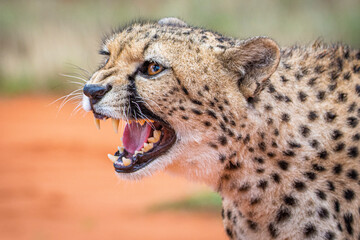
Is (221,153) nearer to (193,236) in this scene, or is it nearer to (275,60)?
(275,60)

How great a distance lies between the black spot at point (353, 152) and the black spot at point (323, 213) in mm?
262

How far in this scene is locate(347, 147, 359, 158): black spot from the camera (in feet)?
8.69

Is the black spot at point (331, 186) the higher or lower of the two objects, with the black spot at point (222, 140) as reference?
lower

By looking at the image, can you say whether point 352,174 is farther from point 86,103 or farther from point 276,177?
point 86,103

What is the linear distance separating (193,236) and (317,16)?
7550 millimetres

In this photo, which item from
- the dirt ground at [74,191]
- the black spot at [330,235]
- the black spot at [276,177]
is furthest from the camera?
the dirt ground at [74,191]

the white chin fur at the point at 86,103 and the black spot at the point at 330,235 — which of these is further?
the white chin fur at the point at 86,103

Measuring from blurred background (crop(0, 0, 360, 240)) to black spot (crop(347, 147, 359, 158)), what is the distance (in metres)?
1.13

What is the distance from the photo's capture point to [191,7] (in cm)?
1176

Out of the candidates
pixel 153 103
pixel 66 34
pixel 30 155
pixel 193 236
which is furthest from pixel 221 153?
pixel 66 34

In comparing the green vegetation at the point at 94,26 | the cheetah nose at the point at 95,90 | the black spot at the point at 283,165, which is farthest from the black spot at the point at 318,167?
the green vegetation at the point at 94,26

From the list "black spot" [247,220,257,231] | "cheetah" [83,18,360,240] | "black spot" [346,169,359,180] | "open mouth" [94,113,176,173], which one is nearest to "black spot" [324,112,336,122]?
"cheetah" [83,18,360,240]

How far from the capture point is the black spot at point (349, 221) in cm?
258

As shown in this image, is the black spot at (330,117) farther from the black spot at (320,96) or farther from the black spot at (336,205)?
the black spot at (336,205)
